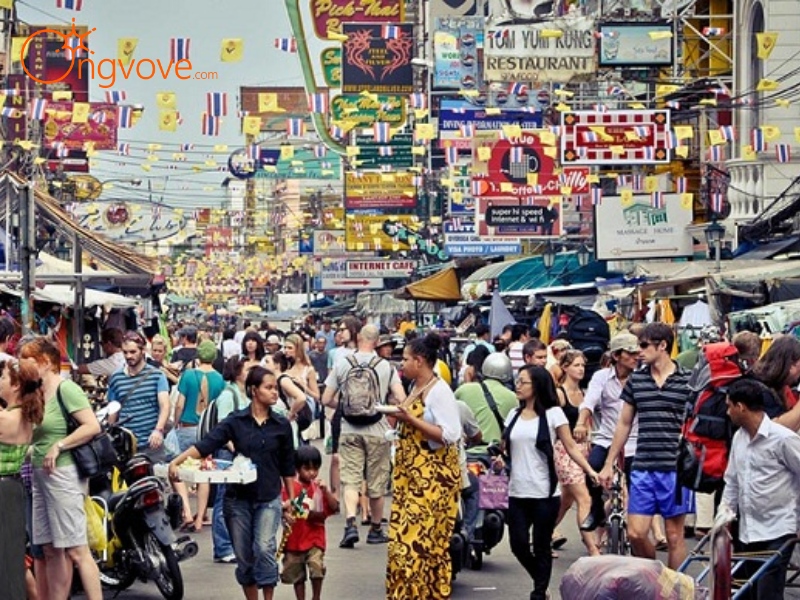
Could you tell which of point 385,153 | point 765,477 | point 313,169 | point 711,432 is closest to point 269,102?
point 385,153

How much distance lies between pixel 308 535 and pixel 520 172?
24645 mm


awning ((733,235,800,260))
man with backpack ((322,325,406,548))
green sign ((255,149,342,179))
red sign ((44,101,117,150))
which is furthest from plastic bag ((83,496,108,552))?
green sign ((255,149,342,179))

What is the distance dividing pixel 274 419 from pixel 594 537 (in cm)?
346

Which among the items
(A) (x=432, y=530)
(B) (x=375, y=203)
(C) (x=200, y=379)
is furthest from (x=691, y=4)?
(A) (x=432, y=530)

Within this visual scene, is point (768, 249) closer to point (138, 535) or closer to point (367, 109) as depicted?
point (367, 109)

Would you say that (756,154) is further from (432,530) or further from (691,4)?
(432,530)

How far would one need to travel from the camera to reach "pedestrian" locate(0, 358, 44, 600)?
959 centimetres

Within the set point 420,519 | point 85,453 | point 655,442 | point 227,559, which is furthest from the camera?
point 227,559

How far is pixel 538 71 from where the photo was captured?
108 feet

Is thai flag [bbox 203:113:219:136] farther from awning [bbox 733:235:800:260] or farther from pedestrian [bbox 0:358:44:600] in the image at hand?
pedestrian [bbox 0:358:44:600]

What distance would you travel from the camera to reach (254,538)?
11531mm

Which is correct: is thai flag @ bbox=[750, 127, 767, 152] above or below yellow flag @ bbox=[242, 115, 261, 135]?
below

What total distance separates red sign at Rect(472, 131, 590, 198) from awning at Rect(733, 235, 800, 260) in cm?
680

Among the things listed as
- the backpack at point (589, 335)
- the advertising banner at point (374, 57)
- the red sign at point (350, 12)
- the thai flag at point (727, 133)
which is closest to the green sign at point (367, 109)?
the advertising banner at point (374, 57)
